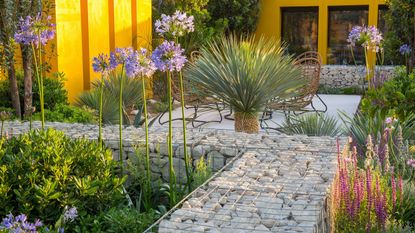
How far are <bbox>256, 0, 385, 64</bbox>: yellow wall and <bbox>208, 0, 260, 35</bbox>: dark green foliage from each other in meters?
1.52

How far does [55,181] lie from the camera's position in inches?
133

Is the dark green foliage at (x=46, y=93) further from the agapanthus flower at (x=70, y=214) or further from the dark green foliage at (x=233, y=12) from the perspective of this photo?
the dark green foliage at (x=233, y=12)

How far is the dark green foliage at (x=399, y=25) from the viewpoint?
952 centimetres

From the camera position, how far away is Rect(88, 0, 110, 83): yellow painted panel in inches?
432

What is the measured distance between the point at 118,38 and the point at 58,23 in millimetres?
2503

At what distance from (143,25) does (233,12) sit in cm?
485

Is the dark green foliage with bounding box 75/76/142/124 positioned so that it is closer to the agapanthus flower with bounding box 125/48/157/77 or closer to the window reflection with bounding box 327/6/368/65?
the agapanthus flower with bounding box 125/48/157/77

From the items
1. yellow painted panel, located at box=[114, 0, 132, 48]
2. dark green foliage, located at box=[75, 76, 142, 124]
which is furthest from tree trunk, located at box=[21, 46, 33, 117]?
yellow painted panel, located at box=[114, 0, 132, 48]

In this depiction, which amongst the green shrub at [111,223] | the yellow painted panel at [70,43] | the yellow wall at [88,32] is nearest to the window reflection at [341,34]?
the yellow wall at [88,32]

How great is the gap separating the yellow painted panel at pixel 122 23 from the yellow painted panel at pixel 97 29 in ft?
1.16

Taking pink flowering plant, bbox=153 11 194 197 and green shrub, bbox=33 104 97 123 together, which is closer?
pink flowering plant, bbox=153 11 194 197

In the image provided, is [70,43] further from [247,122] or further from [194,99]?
[247,122]

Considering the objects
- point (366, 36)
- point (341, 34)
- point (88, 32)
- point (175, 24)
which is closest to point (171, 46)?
point (175, 24)

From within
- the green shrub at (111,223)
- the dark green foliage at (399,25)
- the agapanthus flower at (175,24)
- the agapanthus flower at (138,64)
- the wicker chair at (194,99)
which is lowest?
the green shrub at (111,223)
